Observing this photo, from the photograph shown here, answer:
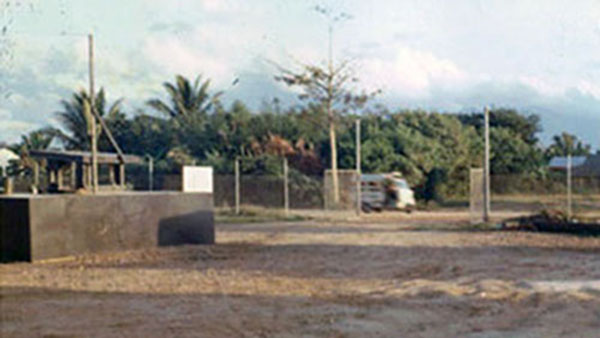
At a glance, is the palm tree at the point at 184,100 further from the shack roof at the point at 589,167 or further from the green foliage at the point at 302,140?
the shack roof at the point at 589,167

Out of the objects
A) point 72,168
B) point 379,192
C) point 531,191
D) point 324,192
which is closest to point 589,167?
point 531,191

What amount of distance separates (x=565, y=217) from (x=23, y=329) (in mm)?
16187

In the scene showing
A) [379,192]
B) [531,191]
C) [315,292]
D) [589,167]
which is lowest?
[315,292]

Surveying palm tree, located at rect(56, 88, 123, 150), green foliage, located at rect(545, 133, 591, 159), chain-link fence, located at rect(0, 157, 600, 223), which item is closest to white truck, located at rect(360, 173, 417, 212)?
chain-link fence, located at rect(0, 157, 600, 223)

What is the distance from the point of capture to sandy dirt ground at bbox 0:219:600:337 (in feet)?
25.1

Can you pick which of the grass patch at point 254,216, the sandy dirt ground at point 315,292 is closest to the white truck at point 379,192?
the grass patch at point 254,216

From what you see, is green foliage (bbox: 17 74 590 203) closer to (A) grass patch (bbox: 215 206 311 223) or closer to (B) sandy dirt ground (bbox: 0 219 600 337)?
(A) grass patch (bbox: 215 206 311 223)

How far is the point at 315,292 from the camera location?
32.2 feet

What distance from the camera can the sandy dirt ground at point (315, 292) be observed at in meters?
7.64

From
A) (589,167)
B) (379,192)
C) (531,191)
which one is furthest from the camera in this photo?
(589,167)

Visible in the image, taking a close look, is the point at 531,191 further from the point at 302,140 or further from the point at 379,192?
the point at 302,140

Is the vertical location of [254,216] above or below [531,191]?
below

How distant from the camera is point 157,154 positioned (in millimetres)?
42469

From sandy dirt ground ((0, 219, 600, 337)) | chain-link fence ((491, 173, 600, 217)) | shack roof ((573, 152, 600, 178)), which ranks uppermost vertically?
shack roof ((573, 152, 600, 178))
